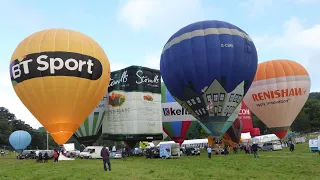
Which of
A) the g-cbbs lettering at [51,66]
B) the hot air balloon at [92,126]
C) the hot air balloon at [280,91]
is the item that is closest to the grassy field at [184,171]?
the g-cbbs lettering at [51,66]

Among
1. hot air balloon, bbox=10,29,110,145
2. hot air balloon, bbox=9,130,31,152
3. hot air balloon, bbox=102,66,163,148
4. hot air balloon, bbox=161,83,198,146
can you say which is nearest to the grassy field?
hot air balloon, bbox=10,29,110,145

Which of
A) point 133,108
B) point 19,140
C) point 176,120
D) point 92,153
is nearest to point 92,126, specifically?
point 92,153

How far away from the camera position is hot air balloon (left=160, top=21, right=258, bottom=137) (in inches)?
1056

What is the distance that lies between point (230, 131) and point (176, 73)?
15.7m

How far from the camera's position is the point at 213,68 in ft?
87.7

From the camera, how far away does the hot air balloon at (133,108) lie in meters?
36.1

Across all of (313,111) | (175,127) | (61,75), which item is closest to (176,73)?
(61,75)

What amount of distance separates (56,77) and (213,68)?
11.9m

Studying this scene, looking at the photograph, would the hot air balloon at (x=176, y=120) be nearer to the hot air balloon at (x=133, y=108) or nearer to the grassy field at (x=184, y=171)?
the hot air balloon at (x=133, y=108)

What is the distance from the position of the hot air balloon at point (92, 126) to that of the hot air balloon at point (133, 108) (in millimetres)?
585

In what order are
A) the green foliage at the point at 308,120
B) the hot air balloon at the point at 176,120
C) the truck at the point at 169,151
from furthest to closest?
the green foliage at the point at 308,120, the hot air balloon at the point at 176,120, the truck at the point at 169,151

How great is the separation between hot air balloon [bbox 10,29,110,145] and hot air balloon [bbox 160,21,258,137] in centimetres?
717

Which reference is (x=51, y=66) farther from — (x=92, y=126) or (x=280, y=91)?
(x=280, y=91)

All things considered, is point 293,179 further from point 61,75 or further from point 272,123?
point 272,123
